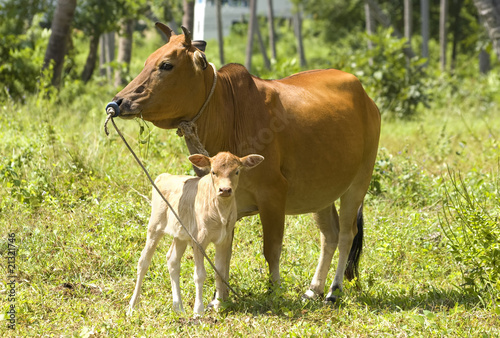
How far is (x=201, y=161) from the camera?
460cm

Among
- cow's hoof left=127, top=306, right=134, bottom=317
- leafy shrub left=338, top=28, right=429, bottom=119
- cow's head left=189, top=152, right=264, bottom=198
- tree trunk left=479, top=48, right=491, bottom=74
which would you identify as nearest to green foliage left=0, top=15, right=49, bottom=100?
leafy shrub left=338, top=28, right=429, bottom=119

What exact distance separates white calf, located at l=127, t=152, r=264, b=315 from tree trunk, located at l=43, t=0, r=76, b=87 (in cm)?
694

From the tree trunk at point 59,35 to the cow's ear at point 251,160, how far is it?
7398mm

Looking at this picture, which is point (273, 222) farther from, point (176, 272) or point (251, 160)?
point (176, 272)

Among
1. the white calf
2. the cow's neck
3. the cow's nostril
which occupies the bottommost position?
the white calf

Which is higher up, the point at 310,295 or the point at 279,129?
the point at 279,129

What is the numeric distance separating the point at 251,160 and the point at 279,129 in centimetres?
67

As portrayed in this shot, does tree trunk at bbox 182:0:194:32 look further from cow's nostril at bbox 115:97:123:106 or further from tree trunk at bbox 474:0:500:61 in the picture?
cow's nostril at bbox 115:97:123:106

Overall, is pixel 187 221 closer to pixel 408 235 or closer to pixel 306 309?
pixel 306 309

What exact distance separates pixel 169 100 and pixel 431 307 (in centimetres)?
262

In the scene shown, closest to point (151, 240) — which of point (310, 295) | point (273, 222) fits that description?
point (273, 222)

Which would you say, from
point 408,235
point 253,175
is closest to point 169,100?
point 253,175

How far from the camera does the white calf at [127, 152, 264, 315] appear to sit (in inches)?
177

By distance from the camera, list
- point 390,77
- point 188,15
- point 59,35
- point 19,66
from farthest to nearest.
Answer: point 188,15 < point 390,77 < point 19,66 < point 59,35
